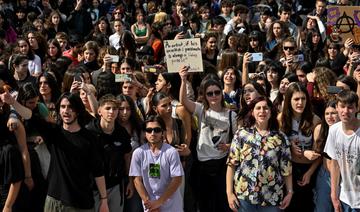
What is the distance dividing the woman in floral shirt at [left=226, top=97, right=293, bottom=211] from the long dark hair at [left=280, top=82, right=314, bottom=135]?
1.72ft

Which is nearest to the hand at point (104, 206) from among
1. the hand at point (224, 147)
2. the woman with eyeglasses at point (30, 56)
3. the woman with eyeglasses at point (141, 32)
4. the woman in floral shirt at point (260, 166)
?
the woman in floral shirt at point (260, 166)

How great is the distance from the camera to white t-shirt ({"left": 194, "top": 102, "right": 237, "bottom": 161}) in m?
7.26

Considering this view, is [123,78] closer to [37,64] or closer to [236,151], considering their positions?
[236,151]

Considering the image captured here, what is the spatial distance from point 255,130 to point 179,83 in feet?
6.58

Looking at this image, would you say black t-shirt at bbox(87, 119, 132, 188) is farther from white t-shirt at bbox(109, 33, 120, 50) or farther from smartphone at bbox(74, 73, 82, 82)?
white t-shirt at bbox(109, 33, 120, 50)

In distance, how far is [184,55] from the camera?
8477mm

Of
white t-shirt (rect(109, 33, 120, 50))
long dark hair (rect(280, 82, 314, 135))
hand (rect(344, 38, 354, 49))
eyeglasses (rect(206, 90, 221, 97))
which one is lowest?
long dark hair (rect(280, 82, 314, 135))

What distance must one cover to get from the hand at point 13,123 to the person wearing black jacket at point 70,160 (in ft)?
1.08

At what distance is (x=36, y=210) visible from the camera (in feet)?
22.6

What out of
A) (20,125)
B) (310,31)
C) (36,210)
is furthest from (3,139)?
(310,31)

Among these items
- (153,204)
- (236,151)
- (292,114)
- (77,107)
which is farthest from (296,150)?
(77,107)

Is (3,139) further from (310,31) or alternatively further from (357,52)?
(310,31)

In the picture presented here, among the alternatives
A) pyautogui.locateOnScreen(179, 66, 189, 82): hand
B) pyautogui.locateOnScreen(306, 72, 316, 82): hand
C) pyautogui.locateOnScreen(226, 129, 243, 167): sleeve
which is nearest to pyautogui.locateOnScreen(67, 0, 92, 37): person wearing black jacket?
pyautogui.locateOnScreen(179, 66, 189, 82): hand

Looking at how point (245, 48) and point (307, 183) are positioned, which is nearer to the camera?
point (307, 183)
